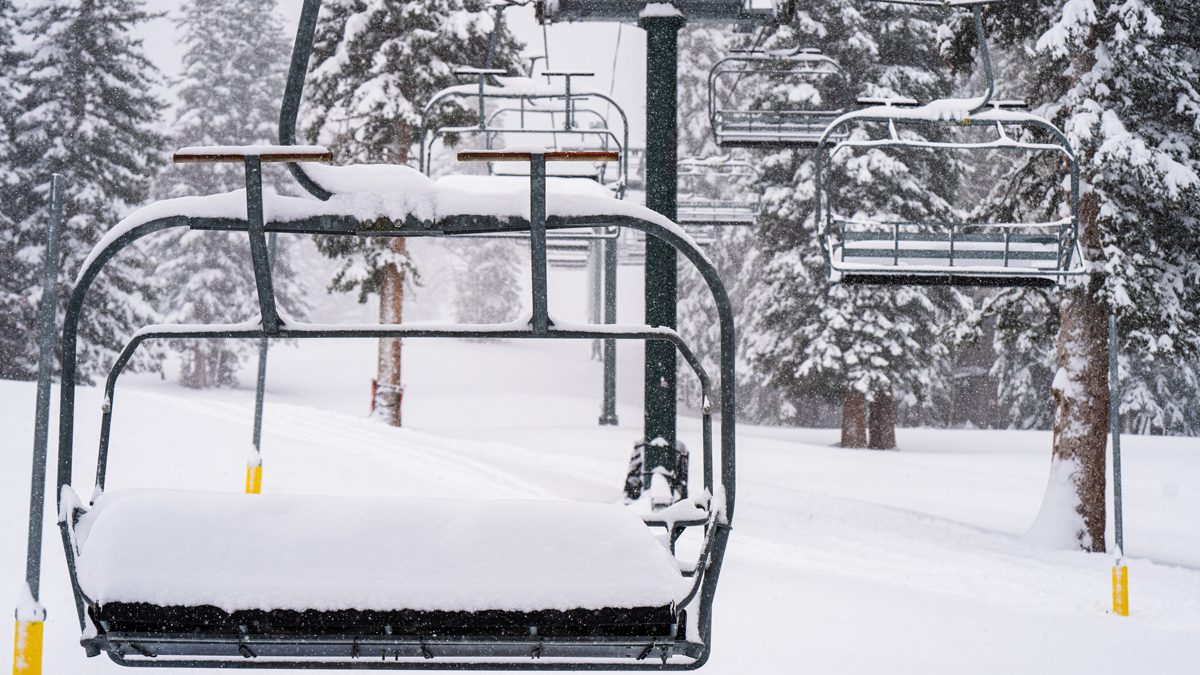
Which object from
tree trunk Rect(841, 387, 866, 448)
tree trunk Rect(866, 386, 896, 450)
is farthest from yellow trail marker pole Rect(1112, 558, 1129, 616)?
tree trunk Rect(866, 386, 896, 450)

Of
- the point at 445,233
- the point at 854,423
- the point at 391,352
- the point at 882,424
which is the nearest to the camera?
the point at 445,233

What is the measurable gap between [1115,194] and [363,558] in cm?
1274

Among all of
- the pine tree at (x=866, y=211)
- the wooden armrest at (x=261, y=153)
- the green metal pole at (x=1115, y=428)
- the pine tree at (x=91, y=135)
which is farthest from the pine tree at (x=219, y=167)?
the wooden armrest at (x=261, y=153)

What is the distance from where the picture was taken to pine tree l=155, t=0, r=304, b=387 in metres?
34.8

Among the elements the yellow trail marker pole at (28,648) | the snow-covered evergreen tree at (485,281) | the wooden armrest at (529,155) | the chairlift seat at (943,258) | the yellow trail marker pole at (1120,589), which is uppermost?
the snow-covered evergreen tree at (485,281)

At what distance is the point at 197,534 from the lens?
2861mm

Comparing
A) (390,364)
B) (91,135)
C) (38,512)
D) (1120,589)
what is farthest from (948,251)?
(91,135)

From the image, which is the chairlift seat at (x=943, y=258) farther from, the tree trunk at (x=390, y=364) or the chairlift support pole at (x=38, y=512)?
the tree trunk at (x=390, y=364)

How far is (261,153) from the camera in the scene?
101 inches

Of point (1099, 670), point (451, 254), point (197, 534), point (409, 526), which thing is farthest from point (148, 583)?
point (451, 254)

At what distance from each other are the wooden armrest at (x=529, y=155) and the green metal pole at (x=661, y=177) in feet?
14.9

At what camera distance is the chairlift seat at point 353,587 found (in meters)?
2.77

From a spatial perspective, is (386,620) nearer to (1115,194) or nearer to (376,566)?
(376,566)

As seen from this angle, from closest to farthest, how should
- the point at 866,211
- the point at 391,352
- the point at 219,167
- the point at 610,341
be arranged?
1. the point at 610,341
2. the point at 391,352
3. the point at 866,211
4. the point at 219,167
